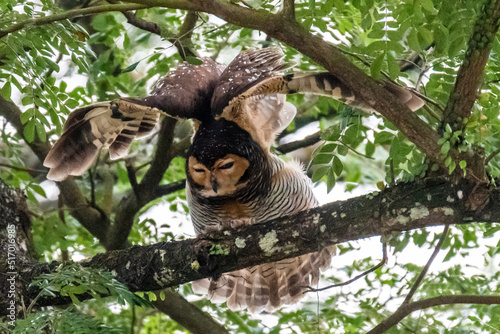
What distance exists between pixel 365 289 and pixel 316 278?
288 millimetres

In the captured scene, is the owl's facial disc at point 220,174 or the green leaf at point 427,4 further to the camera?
the owl's facial disc at point 220,174

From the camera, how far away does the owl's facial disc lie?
105 inches

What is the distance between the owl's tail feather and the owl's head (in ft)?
2.36

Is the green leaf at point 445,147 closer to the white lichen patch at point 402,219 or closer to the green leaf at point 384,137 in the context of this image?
the white lichen patch at point 402,219

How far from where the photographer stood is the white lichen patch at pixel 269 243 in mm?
2340

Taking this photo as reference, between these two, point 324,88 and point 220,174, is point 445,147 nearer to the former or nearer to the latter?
point 324,88

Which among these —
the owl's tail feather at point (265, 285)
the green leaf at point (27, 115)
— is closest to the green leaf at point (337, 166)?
the owl's tail feather at point (265, 285)

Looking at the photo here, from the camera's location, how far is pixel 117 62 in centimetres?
348

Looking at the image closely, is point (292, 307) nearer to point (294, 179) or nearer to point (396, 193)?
point (294, 179)

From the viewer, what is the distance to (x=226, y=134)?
8.86 feet

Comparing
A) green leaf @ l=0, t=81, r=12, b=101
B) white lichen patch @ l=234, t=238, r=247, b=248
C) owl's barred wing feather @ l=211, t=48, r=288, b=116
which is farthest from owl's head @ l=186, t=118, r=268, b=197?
green leaf @ l=0, t=81, r=12, b=101

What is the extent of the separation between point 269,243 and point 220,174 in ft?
1.59

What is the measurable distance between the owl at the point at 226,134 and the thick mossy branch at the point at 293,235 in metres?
0.19

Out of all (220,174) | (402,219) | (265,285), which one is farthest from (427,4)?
(265,285)
